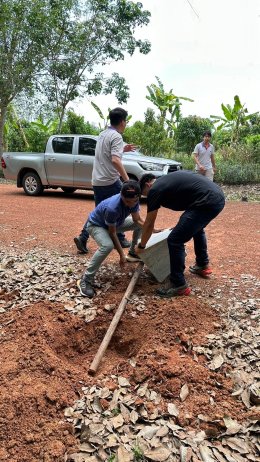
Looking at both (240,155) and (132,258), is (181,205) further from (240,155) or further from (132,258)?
(240,155)

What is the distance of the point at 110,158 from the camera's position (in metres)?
5.33

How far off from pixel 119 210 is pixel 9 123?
22713 millimetres

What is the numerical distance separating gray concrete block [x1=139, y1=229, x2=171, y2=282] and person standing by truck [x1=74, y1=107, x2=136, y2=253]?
3.01 feet

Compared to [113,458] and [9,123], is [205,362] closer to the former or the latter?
[113,458]

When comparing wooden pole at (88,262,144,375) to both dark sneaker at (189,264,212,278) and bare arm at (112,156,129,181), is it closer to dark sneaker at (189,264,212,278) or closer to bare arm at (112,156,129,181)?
dark sneaker at (189,264,212,278)

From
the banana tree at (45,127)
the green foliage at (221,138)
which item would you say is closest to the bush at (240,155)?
the green foliage at (221,138)

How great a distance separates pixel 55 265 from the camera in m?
5.53

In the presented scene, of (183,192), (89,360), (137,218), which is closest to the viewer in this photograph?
(89,360)

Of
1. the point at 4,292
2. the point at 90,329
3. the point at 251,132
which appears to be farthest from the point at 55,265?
the point at 251,132

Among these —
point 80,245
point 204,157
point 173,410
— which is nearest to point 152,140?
point 204,157

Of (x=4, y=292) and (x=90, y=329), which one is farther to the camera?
(x=4, y=292)

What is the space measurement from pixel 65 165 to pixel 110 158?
590cm

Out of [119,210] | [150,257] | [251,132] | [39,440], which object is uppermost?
[251,132]

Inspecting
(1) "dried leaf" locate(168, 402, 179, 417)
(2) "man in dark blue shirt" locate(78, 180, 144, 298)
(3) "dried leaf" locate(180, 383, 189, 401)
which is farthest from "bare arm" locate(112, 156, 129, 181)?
(1) "dried leaf" locate(168, 402, 179, 417)
